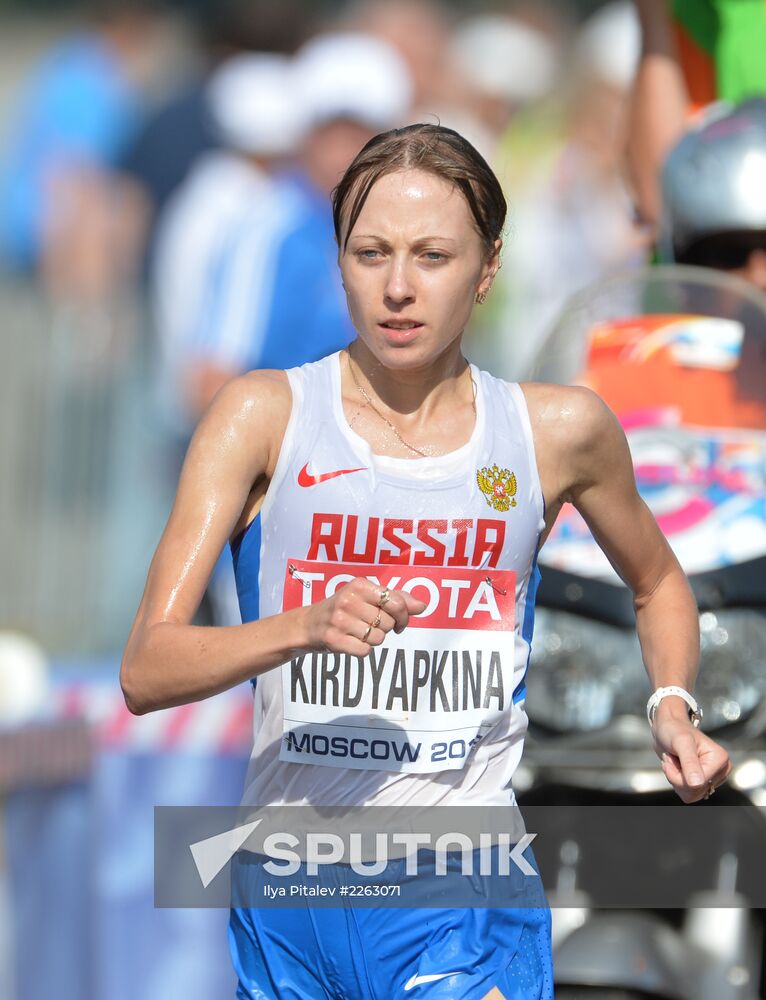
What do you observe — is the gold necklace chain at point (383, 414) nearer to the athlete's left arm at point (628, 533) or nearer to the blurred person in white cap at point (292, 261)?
the athlete's left arm at point (628, 533)

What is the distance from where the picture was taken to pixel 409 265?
3.34 meters

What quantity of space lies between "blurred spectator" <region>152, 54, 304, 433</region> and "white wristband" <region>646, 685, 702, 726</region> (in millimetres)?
4865

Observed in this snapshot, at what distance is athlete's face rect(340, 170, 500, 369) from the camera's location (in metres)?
3.33

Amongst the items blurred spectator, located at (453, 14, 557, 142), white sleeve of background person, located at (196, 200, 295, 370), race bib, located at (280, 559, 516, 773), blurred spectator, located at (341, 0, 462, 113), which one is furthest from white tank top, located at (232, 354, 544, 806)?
blurred spectator, located at (453, 14, 557, 142)

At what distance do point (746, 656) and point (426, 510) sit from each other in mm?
1252

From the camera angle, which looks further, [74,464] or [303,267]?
[74,464]

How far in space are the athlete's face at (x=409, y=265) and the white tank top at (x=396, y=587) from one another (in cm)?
20

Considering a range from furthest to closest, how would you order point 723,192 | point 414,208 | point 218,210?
1. point 218,210
2. point 723,192
3. point 414,208

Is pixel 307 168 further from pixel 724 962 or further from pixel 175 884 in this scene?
pixel 724 962

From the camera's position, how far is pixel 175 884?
5871mm

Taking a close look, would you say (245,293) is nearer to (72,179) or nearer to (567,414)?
(72,179)

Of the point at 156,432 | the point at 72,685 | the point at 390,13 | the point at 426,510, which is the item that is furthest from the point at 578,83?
the point at 426,510

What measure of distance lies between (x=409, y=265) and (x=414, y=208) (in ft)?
0.36

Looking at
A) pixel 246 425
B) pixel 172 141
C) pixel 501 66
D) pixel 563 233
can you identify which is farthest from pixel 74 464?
pixel 246 425
